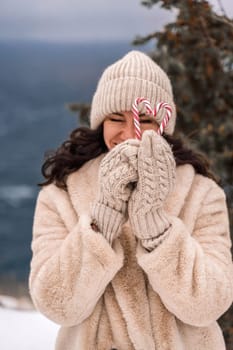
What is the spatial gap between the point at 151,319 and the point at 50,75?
223 ft

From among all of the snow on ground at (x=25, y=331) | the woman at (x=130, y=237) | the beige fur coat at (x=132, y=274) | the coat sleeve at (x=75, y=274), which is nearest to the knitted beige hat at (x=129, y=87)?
the woman at (x=130, y=237)

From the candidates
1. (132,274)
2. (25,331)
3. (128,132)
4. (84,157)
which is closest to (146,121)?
(128,132)

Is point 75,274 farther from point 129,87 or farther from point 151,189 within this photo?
point 129,87

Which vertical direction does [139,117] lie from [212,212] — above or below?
above

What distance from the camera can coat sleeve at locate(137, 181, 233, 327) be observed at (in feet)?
5.28

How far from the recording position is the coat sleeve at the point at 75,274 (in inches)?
63.9

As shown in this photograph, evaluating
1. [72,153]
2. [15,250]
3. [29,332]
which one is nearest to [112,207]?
[72,153]

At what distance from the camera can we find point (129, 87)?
182cm

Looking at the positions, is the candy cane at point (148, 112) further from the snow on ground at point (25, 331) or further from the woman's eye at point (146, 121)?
the snow on ground at point (25, 331)

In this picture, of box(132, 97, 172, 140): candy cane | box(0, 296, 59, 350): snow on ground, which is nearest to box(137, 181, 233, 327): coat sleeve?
box(132, 97, 172, 140): candy cane

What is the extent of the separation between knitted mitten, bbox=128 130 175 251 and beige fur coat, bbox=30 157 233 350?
0.04 meters

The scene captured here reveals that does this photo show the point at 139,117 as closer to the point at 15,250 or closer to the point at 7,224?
the point at 15,250

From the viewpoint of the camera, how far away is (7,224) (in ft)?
102

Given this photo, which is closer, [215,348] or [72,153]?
[215,348]
